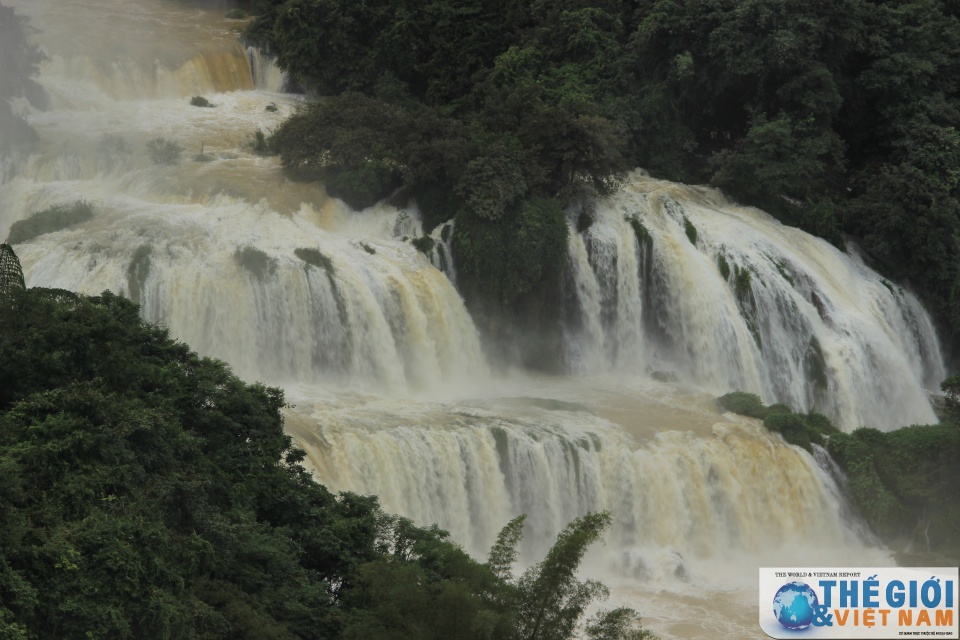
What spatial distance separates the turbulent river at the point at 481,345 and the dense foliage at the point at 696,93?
50.3 inches

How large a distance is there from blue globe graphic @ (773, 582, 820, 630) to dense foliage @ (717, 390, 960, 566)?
7.44 metres

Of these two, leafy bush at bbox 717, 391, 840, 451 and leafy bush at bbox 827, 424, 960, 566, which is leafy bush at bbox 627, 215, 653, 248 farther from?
leafy bush at bbox 827, 424, 960, 566

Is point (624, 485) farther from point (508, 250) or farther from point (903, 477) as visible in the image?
point (508, 250)

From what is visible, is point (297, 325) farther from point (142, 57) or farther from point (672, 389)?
point (142, 57)

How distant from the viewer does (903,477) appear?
2661 centimetres

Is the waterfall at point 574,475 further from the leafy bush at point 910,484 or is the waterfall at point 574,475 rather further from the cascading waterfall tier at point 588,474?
the leafy bush at point 910,484

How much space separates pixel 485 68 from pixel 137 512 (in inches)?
953

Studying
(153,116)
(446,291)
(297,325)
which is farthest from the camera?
(153,116)

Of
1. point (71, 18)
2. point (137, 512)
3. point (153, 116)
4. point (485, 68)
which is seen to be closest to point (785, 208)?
point (485, 68)

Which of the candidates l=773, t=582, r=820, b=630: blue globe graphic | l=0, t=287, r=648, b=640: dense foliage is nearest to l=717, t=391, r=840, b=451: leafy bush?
l=773, t=582, r=820, b=630: blue globe graphic

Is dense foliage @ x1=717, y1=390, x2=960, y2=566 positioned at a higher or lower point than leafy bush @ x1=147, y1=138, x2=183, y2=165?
lower

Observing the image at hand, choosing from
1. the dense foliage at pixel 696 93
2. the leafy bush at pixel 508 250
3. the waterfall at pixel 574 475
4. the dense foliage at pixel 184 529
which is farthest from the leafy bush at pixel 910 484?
the dense foliage at pixel 184 529

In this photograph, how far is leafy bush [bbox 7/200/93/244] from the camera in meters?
26.7

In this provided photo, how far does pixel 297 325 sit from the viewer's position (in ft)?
88.2
